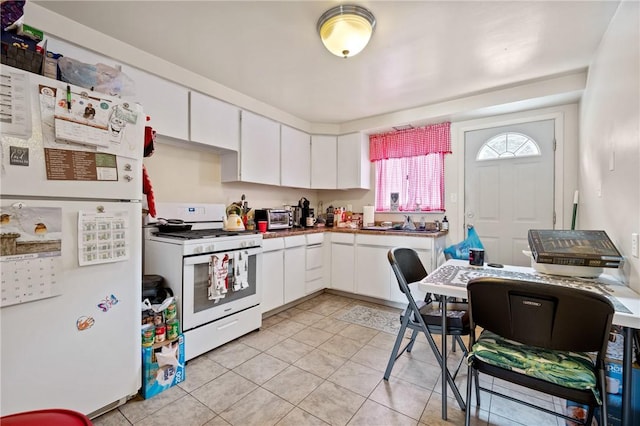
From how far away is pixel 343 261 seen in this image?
11.6 feet

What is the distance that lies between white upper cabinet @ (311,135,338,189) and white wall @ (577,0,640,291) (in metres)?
2.66

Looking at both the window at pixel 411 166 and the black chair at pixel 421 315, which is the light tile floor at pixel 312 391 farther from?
the window at pixel 411 166

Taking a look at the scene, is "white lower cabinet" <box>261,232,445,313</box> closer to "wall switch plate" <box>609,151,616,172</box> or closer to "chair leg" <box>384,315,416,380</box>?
"chair leg" <box>384,315,416,380</box>

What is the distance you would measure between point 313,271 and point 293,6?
8.70 feet

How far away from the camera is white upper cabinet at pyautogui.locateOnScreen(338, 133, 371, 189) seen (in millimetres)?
3861

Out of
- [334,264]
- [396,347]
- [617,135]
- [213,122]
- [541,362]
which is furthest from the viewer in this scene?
[334,264]

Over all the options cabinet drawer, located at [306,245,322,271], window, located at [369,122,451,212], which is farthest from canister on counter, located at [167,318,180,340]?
window, located at [369,122,451,212]

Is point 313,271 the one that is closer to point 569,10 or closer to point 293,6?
point 293,6

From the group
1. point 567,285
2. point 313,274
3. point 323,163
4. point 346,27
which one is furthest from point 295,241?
point 567,285

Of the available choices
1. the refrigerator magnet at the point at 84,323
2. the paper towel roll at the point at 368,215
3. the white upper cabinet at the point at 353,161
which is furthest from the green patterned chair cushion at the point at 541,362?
the white upper cabinet at the point at 353,161

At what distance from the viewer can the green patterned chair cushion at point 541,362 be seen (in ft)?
3.59

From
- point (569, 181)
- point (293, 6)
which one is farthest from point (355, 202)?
point (293, 6)

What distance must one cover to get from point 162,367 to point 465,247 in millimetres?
2971

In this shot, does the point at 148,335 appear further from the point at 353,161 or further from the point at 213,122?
the point at 353,161
